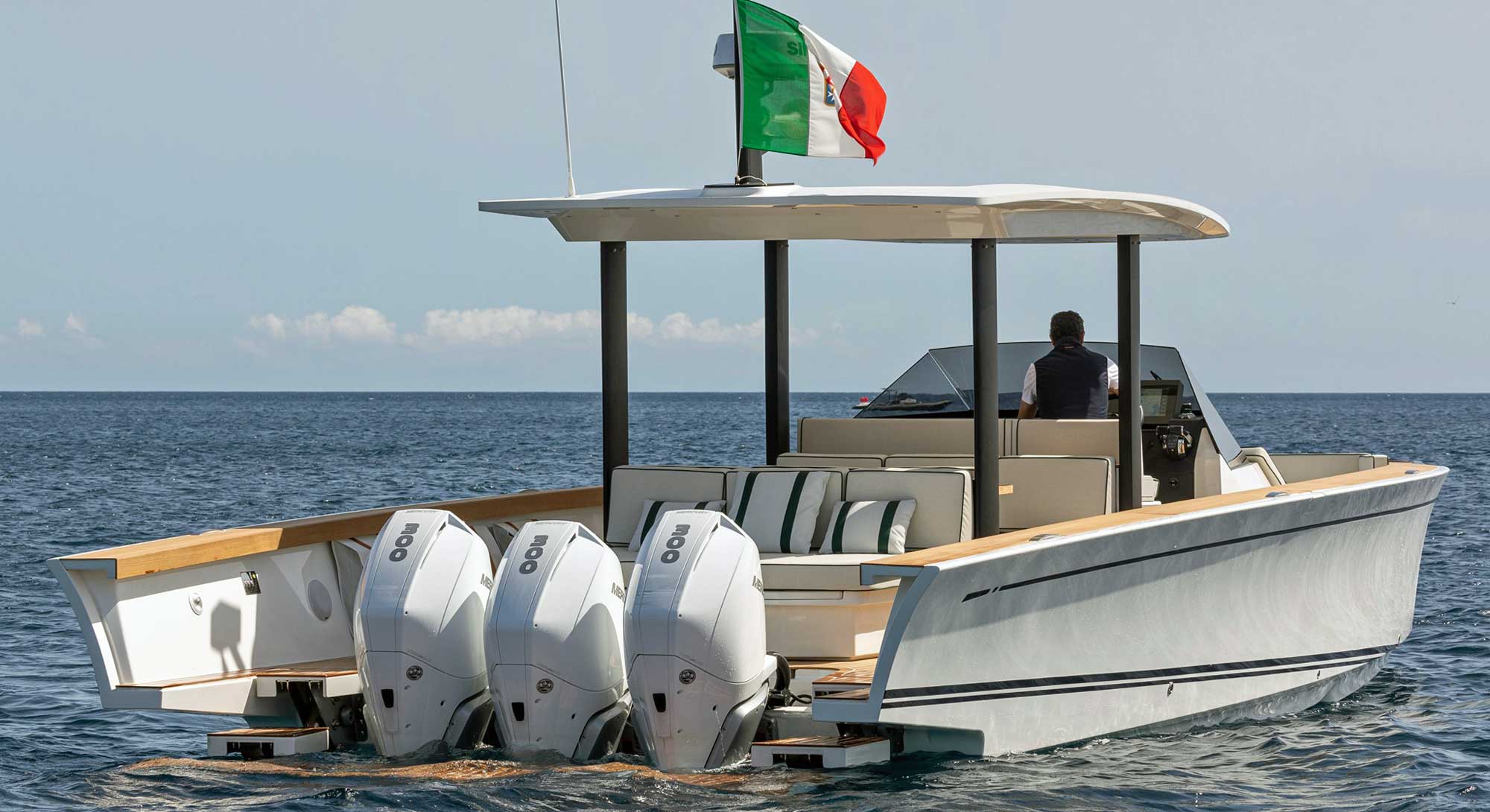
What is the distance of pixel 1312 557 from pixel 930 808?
8.08 feet

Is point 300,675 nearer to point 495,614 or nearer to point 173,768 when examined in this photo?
point 173,768

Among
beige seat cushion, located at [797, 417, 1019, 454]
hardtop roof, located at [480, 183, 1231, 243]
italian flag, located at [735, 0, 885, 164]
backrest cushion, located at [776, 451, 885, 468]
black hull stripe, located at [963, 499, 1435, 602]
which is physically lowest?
black hull stripe, located at [963, 499, 1435, 602]

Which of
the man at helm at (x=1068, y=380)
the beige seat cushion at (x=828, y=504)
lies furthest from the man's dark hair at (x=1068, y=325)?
the beige seat cushion at (x=828, y=504)

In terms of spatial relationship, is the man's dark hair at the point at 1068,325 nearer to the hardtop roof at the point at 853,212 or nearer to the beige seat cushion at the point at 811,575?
the hardtop roof at the point at 853,212

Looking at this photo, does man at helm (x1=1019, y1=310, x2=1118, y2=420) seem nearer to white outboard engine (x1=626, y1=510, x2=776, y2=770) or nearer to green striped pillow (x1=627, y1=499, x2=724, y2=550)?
green striped pillow (x1=627, y1=499, x2=724, y2=550)

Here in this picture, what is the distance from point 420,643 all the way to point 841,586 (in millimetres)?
1417

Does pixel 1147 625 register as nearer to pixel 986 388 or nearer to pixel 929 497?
pixel 929 497

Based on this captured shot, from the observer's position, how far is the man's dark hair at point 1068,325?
24.1ft

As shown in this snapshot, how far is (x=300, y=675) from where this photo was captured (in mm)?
5438

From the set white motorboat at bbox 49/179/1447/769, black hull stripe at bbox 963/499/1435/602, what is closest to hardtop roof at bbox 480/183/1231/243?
white motorboat at bbox 49/179/1447/769

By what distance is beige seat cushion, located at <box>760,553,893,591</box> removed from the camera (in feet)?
18.3

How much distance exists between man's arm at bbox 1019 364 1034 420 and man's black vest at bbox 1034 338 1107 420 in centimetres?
4

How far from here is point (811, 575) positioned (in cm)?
562

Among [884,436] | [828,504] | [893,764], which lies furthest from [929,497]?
[884,436]
